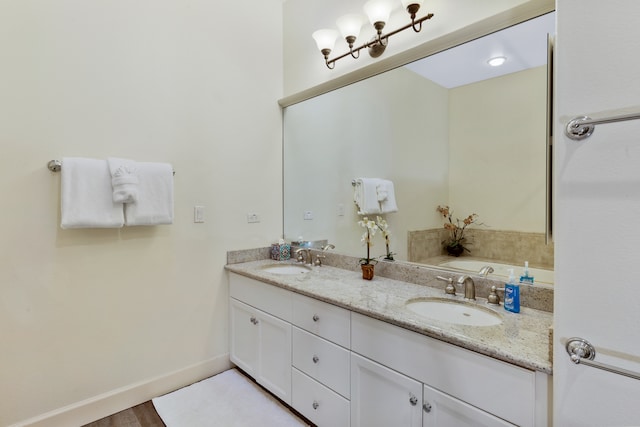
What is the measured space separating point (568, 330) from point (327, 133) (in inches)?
78.8

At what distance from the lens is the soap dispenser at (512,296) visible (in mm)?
1320

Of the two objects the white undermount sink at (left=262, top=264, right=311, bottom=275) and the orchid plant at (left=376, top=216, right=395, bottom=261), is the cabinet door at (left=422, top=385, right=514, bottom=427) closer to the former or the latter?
the orchid plant at (left=376, top=216, right=395, bottom=261)

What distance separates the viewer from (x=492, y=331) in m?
1.13

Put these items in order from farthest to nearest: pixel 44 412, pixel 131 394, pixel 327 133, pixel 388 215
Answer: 1. pixel 327 133
2. pixel 388 215
3. pixel 131 394
4. pixel 44 412

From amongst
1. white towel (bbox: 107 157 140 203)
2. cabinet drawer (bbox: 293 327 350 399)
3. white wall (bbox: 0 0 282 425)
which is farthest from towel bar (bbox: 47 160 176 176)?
→ cabinet drawer (bbox: 293 327 350 399)

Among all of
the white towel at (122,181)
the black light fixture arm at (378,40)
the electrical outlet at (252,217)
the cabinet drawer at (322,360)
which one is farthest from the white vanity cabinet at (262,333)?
the black light fixture arm at (378,40)

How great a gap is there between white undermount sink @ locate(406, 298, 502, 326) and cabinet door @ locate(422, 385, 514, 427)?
13.6 inches

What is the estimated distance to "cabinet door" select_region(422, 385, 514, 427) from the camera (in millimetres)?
1032

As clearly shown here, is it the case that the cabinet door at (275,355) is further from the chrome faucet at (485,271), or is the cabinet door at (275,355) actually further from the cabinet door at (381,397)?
the chrome faucet at (485,271)

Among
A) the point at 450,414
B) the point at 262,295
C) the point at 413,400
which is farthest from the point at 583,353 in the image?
the point at 262,295

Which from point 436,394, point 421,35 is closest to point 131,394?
point 436,394

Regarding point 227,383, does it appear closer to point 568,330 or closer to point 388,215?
point 388,215

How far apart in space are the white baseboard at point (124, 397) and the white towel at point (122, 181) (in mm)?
1175

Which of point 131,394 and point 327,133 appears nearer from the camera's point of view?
point 131,394
